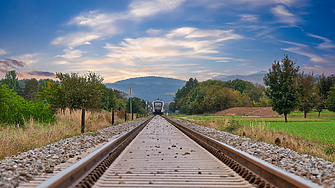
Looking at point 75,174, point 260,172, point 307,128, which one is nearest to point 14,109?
point 75,174

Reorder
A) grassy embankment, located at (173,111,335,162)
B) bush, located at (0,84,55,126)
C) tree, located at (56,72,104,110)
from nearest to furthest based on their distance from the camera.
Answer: grassy embankment, located at (173,111,335,162) → bush, located at (0,84,55,126) → tree, located at (56,72,104,110)

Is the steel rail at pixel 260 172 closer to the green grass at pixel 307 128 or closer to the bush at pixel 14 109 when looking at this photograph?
the green grass at pixel 307 128

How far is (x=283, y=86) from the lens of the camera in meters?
31.6

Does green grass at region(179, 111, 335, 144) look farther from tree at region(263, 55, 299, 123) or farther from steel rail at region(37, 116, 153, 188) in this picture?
steel rail at region(37, 116, 153, 188)

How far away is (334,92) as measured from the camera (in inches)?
1998

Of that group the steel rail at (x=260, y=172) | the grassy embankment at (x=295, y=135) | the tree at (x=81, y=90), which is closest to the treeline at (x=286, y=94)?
the grassy embankment at (x=295, y=135)

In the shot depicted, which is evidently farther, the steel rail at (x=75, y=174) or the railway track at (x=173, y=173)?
the railway track at (x=173, y=173)

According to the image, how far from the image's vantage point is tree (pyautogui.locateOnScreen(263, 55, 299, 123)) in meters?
31.6

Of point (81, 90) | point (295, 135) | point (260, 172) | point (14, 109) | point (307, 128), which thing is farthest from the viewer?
point (81, 90)

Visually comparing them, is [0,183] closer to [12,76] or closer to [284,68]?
[284,68]

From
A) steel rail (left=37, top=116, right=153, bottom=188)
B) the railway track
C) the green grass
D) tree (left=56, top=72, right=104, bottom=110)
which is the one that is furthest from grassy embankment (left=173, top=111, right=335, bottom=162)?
tree (left=56, top=72, right=104, bottom=110)

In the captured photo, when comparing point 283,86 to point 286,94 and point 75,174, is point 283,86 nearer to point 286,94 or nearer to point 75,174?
point 286,94

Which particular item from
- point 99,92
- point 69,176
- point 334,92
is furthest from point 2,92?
point 334,92

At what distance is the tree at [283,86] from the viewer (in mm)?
31641
